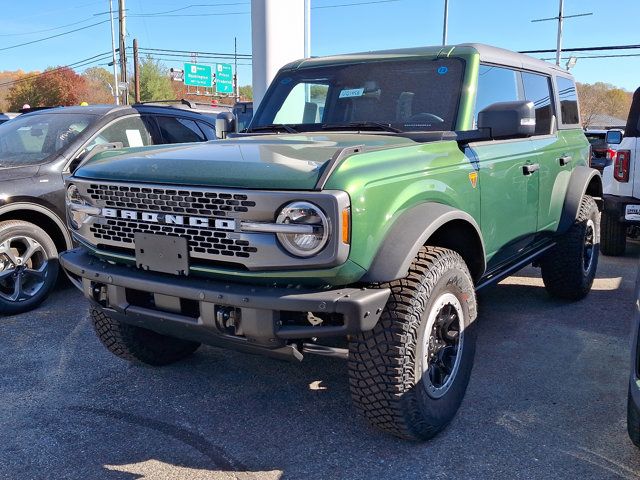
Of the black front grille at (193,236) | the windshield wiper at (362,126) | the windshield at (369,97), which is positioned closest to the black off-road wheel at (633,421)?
the black front grille at (193,236)

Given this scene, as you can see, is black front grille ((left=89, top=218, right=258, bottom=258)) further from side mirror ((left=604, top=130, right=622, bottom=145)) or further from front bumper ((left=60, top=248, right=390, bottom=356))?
side mirror ((left=604, top=130, right=622, bottom=145))

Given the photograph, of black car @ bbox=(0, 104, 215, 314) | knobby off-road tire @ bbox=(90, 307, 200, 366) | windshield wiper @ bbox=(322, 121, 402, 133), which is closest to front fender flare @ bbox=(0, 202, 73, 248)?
black car @ bbox=(0, 104, 215, 314)

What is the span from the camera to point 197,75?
1955 inches

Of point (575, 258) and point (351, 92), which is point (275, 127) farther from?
point (575, 258)

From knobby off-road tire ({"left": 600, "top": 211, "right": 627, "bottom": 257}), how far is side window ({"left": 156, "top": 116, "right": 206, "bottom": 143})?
4.81m

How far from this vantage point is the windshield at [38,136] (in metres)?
5.53

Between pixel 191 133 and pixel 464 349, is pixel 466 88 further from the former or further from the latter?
pixel 191 133

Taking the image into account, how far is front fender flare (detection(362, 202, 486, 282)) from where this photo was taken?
2.65 m

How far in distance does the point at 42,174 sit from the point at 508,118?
3936mm

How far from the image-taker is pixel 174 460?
116 inches

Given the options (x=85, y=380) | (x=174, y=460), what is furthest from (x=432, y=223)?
(x=85, y=380)

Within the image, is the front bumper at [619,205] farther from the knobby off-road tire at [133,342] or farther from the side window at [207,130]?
the knobby off-road tire at [133,342]

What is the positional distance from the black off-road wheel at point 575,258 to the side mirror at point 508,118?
6.29ft

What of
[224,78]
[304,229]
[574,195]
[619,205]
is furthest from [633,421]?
[224,78]
